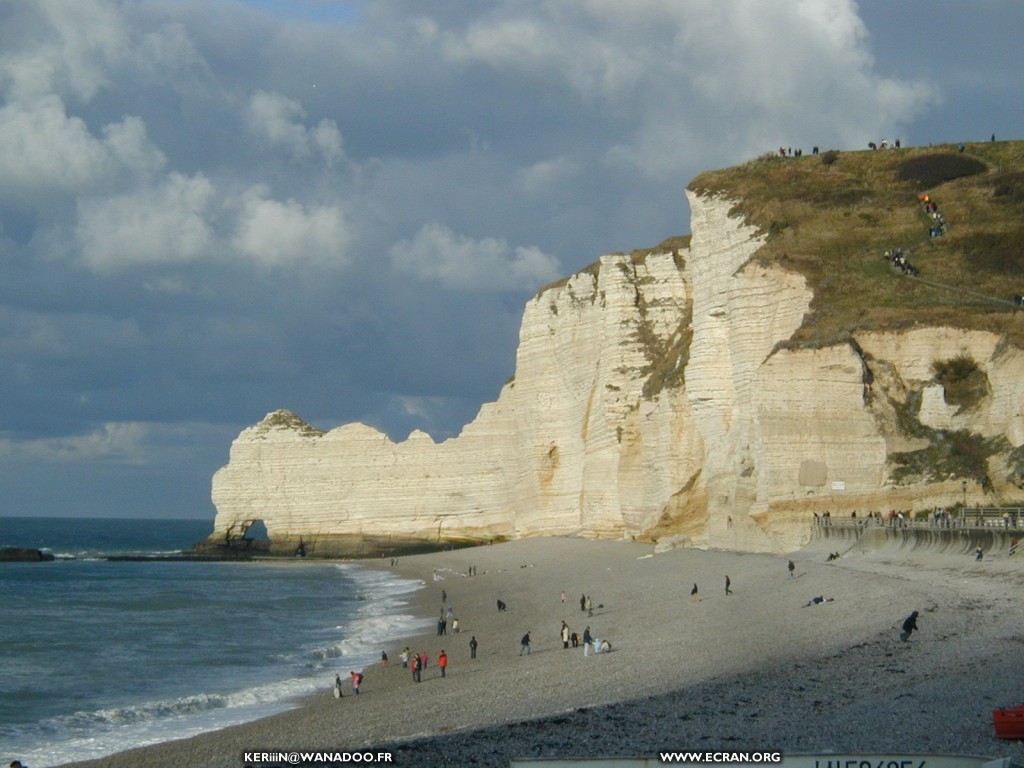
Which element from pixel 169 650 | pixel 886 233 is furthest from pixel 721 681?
pixel 886 233

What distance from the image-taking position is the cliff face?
1325 inches

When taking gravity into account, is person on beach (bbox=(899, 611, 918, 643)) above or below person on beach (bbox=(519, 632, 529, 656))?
above

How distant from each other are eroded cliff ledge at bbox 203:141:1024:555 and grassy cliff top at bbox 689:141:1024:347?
0.13 metres

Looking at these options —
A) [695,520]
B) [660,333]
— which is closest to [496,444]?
[660,333]

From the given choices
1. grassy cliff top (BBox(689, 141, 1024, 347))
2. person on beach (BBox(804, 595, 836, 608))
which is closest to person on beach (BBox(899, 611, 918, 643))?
person on beach (BBox(804, 595, 836, 608))

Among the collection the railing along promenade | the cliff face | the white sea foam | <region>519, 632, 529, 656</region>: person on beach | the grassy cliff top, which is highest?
the grassy cliff top

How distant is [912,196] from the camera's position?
145 feet

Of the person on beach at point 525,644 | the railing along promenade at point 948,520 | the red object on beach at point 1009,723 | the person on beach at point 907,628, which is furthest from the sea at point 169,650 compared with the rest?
the red object on beach at point 1009,723

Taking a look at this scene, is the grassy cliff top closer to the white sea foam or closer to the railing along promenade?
the railing along promenade

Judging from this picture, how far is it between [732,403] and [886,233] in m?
8.04

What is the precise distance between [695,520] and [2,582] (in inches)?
1374

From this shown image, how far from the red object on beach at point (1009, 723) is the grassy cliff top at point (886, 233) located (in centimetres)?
2206

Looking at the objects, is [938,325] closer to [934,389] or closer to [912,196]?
[934,389]

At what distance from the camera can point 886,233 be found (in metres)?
41.0
